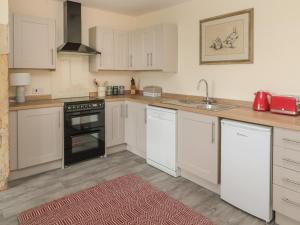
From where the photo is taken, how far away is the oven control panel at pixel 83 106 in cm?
326

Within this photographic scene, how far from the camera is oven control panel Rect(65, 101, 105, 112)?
3.26m

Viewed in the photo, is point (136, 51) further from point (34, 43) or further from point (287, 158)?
point (287, 158)

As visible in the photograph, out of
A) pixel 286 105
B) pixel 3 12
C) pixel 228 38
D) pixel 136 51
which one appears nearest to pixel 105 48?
pixel 136 51

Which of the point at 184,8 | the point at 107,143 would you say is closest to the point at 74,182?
the point at 107,143

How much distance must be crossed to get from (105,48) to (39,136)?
5.68 feet

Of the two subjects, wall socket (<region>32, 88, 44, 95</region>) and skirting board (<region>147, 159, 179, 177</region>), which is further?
wall socket (<region>32, 88, 44, 95</region>)

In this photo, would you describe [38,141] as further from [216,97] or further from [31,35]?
[216,97]

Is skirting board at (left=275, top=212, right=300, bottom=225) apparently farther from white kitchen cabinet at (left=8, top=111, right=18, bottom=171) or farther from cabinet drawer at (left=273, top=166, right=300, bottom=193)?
white kitchen cabinet at (left=8, top=111, right=18, bottom=171)

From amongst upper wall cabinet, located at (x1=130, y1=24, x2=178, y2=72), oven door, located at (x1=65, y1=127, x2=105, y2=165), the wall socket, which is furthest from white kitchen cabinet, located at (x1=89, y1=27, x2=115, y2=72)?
oven door, located at (x1=65, y1=127, x2=105, y2=165)

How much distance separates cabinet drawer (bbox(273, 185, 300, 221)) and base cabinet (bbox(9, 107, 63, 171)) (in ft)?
8.72

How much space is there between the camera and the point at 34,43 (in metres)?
3.12

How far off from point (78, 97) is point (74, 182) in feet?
4.79

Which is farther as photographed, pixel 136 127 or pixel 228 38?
pixel 136 127

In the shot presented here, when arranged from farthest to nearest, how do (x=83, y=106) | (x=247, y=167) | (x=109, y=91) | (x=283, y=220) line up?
(x=109, y=91) < (x=83, y=106) < (x=247, y=167) < (x=283, y=220)
